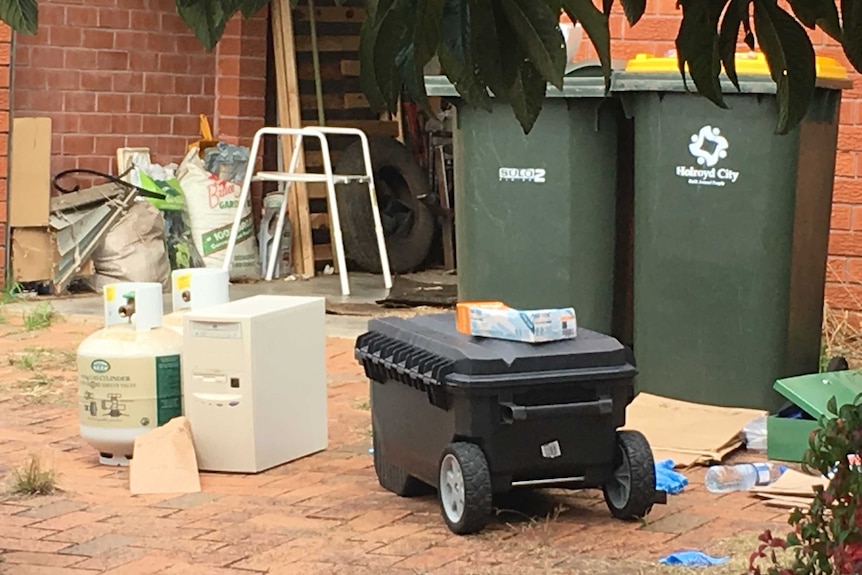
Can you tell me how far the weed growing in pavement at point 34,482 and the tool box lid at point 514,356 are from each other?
1138 mm

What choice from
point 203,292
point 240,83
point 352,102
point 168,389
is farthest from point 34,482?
point 352,102

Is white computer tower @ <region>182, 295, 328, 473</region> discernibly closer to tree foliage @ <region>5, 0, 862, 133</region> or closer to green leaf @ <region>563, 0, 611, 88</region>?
tree foliage @ <region>5, 0, 862, 133</region>

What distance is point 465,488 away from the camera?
148 inches

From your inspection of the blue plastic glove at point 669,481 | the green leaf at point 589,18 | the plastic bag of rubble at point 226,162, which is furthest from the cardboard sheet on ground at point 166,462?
the plastic bag of rubble at point 226,162

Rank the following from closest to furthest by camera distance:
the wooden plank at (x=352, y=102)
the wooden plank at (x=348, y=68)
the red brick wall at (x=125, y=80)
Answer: the red brick wall at (x=125, y=80) < the wooden plank at (x=348, y=68) < the wooden plank at (x=352, y=102)

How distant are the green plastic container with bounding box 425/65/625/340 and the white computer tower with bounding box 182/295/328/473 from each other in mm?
1166

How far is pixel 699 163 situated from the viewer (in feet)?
17.1

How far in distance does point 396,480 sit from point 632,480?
Result: 74 cm

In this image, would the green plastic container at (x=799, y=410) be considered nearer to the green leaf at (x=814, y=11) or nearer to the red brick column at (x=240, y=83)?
the green leaf at (x=814, y=11)

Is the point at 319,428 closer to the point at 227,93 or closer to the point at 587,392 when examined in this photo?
the point at 587,392

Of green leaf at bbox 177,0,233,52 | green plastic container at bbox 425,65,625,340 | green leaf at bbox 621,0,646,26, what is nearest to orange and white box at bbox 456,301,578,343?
green plastic container at bbox 425,65,625,340

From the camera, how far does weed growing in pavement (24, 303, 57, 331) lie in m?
7.40

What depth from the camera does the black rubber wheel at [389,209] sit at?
385 inches

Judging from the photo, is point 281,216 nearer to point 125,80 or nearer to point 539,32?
point 125,80
